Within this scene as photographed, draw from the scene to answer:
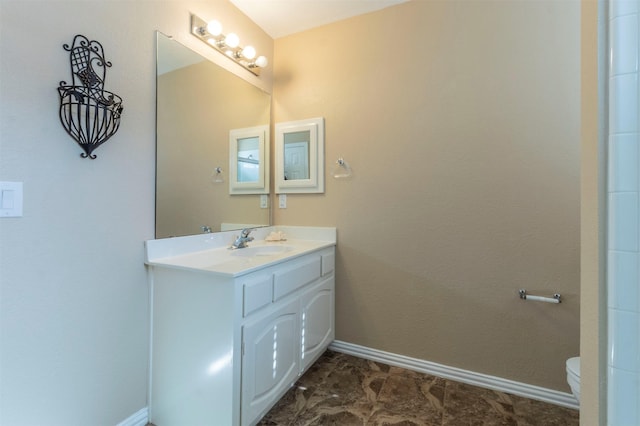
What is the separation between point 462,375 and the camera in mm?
1739

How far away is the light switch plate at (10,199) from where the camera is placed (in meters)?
0.94

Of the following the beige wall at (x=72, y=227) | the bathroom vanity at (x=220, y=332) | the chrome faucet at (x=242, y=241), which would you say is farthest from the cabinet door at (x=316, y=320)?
the beige wall at (x=72, y=227)

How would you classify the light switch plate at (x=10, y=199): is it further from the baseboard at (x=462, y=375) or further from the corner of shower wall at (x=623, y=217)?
the baseboard at (x=462, y=375)

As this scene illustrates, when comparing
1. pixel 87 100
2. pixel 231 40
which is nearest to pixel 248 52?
pixel 231 40

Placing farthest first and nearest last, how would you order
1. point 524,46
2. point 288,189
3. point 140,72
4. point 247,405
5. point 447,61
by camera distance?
point 288,189, point 447,61, point 524,46, point 140,72, point 247,405

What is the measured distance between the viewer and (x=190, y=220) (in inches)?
63.0

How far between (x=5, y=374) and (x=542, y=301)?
238 cm

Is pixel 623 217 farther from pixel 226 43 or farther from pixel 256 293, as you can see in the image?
pixel 226 43

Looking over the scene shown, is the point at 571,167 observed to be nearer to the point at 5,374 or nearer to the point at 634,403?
the point at 634,403

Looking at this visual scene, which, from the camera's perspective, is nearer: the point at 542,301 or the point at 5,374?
the point at 5,374

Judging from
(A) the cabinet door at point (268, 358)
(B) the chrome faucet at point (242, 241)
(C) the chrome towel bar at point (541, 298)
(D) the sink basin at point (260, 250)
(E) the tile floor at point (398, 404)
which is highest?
(B) the chrome faucet at point (242, 241)

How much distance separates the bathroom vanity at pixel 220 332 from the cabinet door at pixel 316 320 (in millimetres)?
27

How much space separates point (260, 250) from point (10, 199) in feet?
3.80

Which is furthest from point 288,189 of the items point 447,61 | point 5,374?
point 5,374
